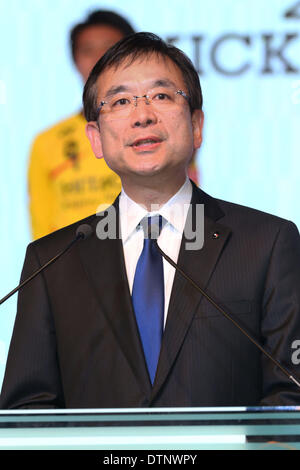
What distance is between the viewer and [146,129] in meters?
1.73

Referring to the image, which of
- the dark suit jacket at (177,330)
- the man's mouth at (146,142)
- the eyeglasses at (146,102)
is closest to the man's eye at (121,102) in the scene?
the eyeglasses at (146,102)

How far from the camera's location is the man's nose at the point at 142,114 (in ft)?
5.67

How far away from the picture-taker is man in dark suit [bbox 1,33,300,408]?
62.0 inches

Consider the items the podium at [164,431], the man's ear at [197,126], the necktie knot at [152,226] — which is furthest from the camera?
the man's ear at [197,126]

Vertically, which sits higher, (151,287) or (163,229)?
(163,229)

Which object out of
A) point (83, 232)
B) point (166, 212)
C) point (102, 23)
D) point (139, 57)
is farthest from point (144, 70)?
point (102, 23)

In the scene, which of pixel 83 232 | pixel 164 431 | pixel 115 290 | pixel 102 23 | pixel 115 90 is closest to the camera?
pixel 164 431

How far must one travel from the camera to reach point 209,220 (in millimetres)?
1736

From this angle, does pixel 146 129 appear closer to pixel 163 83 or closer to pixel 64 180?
pixel 163 83

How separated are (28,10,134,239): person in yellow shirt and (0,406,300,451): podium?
1.23 meters

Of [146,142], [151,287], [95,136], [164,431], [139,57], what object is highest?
[139,57]

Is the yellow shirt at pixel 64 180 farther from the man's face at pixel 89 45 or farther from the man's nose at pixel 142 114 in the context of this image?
the man's nose at pixel 142 114

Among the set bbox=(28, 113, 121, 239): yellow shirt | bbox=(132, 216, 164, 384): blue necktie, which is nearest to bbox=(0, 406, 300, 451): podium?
bbox=(132, 216, 164, 384): blue necktie

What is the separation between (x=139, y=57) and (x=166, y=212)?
15.4 inches
